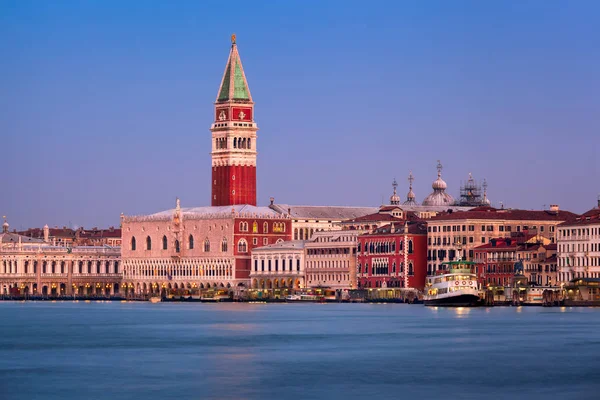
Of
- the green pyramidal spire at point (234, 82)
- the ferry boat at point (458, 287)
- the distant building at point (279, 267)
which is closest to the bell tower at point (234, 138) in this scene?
the green pyramidal spire at point (234, 82)

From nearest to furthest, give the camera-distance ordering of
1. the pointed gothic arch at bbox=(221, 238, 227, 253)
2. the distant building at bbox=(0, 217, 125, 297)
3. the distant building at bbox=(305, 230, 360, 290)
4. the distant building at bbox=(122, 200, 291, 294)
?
1. the distant building at bbox=(305, 230, 360, 290)
2. the distant building at bbox=(122, 200, 291, 294)
3. the pointed gothic arch at bbox=(221, 238, 227, 253)
4. the distant building at bbox=(0, 217, 125, 297)

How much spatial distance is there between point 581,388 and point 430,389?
4898 millimetres

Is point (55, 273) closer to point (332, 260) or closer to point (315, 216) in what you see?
Result: point (315, 216)

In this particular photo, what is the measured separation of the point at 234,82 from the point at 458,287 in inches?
2312

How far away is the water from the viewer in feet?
184

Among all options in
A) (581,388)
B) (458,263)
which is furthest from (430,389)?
(458,263)

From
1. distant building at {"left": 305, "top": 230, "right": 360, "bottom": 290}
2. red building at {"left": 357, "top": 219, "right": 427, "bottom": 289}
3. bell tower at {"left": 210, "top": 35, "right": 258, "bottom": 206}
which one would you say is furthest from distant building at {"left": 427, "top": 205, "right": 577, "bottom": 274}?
bell tower at {"left": 210, "top": 35, "right": 258, "bottom": 206}

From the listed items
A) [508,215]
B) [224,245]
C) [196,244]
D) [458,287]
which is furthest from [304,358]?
[196,244]

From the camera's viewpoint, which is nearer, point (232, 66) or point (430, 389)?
point (430, 389)

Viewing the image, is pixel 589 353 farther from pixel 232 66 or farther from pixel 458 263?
pixel 232 66

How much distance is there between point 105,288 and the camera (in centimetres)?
19812

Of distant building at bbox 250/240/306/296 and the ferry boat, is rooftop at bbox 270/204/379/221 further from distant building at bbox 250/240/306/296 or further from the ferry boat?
the ferry boat

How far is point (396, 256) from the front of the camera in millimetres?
151500

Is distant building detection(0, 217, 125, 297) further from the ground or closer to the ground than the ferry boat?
further from the ground
